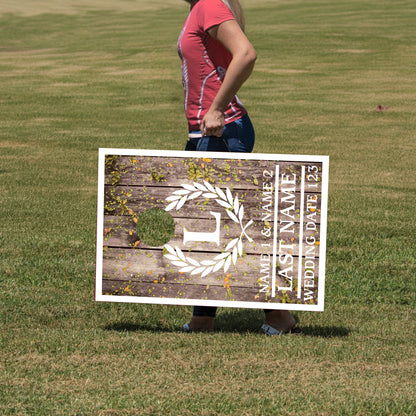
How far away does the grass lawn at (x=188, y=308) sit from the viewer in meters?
3.50

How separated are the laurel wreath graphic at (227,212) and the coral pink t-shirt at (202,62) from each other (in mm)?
365

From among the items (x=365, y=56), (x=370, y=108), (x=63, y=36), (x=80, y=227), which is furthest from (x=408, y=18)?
(x=80, y=227)

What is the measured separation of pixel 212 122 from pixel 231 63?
32 cm

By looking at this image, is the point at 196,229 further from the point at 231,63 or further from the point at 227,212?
the point at 231,63

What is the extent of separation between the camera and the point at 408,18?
3462cm

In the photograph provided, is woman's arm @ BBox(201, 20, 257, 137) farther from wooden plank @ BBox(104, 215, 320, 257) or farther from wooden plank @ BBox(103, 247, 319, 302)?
wooden plank @ BBox(103, 247, 319, 302)

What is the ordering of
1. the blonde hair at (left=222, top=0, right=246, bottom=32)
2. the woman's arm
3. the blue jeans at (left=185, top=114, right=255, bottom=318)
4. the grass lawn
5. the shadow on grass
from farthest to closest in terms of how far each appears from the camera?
the shadow on grass < the blue jeans at (left=185, top=114, right=255, bottom=318) < the blonde hair at (left=222, top=0, right=246, bottom=32) < the woman's arm < the grass lawn

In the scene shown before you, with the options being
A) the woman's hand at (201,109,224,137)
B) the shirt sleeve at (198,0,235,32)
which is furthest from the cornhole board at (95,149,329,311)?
the shirt sleeve at (198,0,235,32)

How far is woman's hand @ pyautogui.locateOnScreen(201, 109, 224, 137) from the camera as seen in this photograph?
13.4 feet

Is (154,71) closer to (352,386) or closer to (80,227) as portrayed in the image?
(80,227)

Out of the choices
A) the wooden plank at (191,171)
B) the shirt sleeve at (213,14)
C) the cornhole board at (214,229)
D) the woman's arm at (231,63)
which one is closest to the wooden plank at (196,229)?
the cornhole board at (214,229)

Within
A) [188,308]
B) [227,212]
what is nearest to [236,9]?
[227,212]

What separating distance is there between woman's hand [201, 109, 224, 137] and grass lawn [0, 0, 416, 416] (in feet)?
3.76

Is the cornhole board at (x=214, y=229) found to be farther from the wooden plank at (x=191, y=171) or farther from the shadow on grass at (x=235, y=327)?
the shadow on grass at (x=235, y=327)
